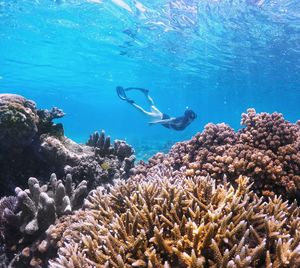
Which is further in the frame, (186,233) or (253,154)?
(253,154)

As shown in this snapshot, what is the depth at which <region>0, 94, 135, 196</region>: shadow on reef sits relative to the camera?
260 inches

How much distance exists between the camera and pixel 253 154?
5266mm

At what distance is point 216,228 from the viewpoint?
312 cm

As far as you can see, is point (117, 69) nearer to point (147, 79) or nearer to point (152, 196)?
point (147, 79)

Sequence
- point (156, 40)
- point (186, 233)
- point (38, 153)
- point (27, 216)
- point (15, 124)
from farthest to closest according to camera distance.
→ point (156, 40)
point (38, 153)
point (15, 124)
point (27, 216)
point (186, 233)

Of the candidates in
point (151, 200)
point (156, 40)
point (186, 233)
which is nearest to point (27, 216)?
point (151, 200)

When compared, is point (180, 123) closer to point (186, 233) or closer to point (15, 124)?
point (15, 124)

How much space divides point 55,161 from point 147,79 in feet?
163

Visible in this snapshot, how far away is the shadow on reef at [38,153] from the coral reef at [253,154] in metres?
1.86

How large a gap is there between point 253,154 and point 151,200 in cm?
229

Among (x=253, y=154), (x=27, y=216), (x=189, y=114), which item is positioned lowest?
(x=27, y=216)

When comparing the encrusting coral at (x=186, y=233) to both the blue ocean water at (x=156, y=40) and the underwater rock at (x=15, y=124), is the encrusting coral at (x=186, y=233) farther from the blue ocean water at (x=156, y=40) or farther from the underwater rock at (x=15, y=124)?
the blue ocean water at (x=156, y=40)

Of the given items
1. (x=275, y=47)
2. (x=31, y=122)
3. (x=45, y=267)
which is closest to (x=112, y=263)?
(x=45, y=267)

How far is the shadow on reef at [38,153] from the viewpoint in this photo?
21.7ft
